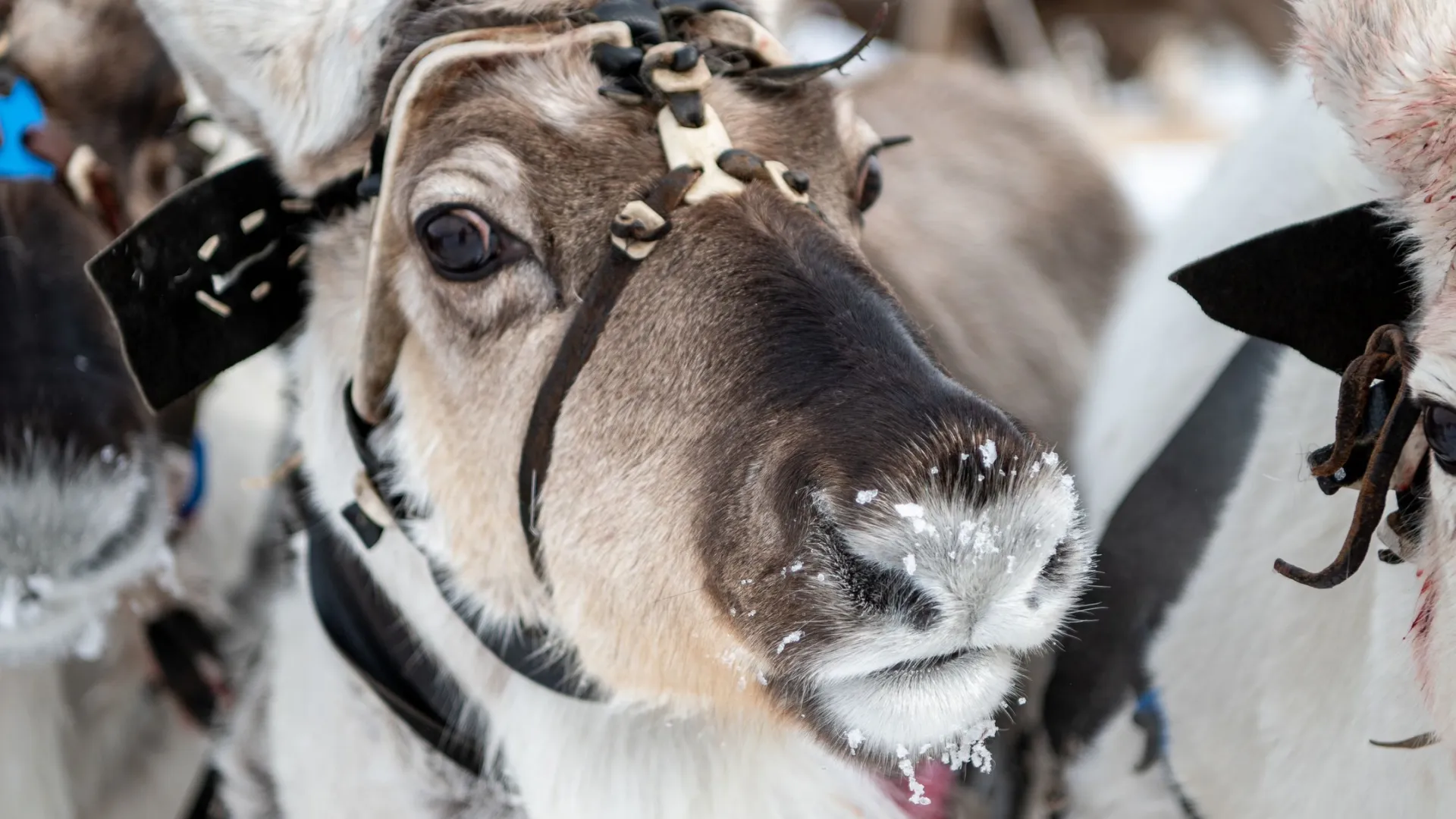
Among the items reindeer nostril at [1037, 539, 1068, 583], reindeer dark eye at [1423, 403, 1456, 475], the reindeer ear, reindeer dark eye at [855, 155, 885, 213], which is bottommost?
reindeer nostril at [1037, 539, 1068, 583]

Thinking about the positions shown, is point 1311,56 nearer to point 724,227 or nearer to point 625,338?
point 724,227

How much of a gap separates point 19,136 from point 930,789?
218 centimetres

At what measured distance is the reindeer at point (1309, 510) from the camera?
73.9 inches

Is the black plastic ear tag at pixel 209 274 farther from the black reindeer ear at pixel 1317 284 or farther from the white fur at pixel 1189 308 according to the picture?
the white fur at pixel 1189 308

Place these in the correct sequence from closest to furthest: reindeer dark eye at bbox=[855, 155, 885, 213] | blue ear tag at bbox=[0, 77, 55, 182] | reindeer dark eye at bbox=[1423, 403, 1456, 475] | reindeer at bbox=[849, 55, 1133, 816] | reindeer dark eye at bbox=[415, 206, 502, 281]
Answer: reindeer dark eye at bbox=[1423, 403, 1456, 475] → reindeer dark eye at bbox=[415, 206, 502, 281] → reindeer dark eye at bbox=[855, 155, 885, 213] → blue ear tag at bbox=[0, 77, 55, 182] → reindeer at bbox=[849, 55, 1133, 816]

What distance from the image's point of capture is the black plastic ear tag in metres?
2.37

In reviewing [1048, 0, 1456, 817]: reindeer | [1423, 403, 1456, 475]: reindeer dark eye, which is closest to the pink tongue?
[1048, 0, 1456, 817]: reindeer

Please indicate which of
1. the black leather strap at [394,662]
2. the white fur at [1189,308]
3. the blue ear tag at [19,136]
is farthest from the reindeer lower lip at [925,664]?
the blue ear tag at [19,136]

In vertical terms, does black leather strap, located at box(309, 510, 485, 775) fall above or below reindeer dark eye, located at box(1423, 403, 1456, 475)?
below

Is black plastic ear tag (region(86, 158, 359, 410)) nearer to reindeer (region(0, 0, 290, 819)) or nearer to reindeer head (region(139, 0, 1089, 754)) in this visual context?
reindeer head (region(139, 0, 1089, 754))

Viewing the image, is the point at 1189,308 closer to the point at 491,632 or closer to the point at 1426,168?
the point at 1426,168

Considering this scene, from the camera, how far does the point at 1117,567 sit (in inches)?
109

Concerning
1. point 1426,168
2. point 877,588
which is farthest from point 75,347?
point 1426,168

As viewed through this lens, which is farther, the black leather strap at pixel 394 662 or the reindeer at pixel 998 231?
the reindeer at pixel 998 231
